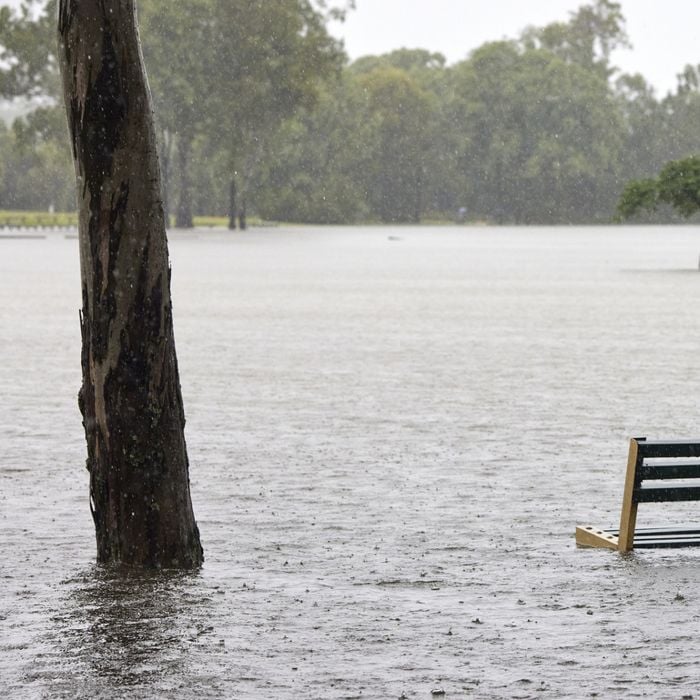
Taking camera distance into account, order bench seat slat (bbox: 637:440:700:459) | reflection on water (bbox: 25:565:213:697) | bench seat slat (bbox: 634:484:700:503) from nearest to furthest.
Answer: reflection on water (bbox: 25:565:213:697) < bench seat slat (bbox: 637:440:700:459) < bench seat slat (bbox: 634:484:700:503)

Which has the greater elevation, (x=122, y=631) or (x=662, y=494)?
(x=662, y=494)

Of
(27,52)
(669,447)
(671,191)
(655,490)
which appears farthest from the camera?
(27,52)

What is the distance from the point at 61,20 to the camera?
26.2 feet

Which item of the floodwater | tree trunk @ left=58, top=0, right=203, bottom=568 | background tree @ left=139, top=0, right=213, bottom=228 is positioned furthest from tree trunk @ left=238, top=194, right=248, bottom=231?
tree trunk @ left=58, top=0, right=203, bottom=568

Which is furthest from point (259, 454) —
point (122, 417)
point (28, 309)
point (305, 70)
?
point (305, 70)

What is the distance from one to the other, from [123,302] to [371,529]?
7.35 feet

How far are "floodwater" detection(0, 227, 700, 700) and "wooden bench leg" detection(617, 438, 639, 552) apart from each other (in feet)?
0.36

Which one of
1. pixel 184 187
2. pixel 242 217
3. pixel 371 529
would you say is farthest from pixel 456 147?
pixel 371 529

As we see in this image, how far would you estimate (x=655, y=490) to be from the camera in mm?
8398

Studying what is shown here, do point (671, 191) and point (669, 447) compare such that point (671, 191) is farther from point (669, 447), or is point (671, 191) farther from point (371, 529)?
point (669, 447)

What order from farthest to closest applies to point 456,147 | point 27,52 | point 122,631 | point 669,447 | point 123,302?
point 456,147 → point 27,52 → point 669,447 → point 123,302 → point 122,631

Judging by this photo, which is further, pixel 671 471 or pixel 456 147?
pixel 456 147

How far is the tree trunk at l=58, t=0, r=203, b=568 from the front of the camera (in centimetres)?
794

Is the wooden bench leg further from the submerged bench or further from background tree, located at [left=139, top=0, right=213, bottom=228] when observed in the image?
background tree, located at [left=139, top=0, right=213, bottom=228]
